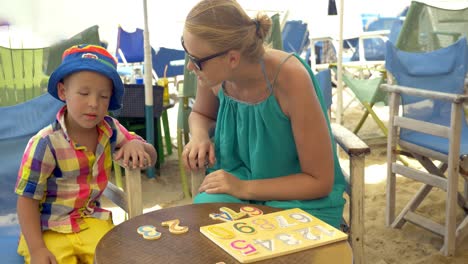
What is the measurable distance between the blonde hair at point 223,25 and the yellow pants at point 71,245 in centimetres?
69

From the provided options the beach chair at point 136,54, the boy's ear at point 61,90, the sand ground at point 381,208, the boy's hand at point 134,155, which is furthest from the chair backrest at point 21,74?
the beach chair at point 136,54

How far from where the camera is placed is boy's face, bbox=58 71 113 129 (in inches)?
62.9

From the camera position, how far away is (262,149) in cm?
170

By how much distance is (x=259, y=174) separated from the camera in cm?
172

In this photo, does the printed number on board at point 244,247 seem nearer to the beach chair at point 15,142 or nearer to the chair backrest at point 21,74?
the beach chair at point 15,142

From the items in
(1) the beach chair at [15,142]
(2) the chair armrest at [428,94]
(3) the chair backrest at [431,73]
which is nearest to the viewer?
(1) the beach chair at [15,142]

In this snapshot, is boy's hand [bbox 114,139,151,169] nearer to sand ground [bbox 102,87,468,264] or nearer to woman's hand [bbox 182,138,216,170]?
woman's hand [bbox 182,138,216,170]

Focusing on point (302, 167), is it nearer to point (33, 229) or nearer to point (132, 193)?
point (132, 193)

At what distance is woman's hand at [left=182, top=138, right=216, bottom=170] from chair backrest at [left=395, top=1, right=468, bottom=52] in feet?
7.13

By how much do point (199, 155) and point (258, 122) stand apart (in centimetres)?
22

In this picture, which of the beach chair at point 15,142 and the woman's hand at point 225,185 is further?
the beach chair at point 15,142

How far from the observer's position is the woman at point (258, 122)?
155cm

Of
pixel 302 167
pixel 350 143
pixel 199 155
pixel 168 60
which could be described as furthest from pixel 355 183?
pixel 168 60

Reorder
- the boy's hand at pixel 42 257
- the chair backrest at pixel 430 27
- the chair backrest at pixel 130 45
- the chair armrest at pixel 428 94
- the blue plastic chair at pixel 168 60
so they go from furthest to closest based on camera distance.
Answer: the chair backrest at pixel 130 45 < the blue plastic chair at pixel 168 60 < the chair backrest at pixel 430 27 < the chair armrest at pixel 428 94 < the boy's hand at pixel 42 257
